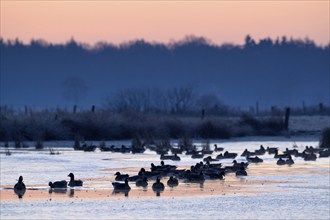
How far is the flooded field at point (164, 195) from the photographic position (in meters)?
20.2

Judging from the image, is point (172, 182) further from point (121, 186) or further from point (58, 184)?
point (58, 184)

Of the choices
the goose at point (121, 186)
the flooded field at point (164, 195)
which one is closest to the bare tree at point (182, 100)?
the flooded field at point (164, 195)

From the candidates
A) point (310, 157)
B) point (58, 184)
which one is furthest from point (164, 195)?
point (310, 157)

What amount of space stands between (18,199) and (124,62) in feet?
583

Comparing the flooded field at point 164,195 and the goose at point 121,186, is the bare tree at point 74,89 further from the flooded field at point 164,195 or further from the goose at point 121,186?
the goose at point 121,186

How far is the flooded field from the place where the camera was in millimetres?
20250

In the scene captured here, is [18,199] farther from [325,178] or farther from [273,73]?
[273,73]

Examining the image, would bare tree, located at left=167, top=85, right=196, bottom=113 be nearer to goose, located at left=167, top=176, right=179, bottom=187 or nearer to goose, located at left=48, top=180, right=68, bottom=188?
goose, located at left=167, top=176, right=179, bottom=187

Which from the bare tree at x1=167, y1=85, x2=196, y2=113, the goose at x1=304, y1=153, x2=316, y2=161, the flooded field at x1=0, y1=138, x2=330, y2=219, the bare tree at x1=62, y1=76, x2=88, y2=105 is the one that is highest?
the bare tree at x1=62, y1=76, x2=88, y2=105

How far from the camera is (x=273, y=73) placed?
198 metres

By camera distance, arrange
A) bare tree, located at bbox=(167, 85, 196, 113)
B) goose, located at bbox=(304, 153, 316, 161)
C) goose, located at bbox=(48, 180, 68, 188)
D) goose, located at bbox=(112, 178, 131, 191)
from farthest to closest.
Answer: bare tree, located at bbox=(167, 85, 196, 113)
goose, located at bbox=(304, 153, 316, 161)
goose, located at bbox=(48, 180, 68, 188)
goose, located at bbox=(112, 178, 131, 191)

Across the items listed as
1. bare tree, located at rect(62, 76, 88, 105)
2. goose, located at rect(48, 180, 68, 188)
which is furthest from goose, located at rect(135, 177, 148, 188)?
bare tree, located at rect(62, 76, 88, 105)

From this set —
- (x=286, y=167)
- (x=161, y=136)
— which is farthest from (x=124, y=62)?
(x=286, y=167)

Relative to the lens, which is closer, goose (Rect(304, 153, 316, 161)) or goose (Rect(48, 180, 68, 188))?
goose (Rect(48, 180, 68, 188))
